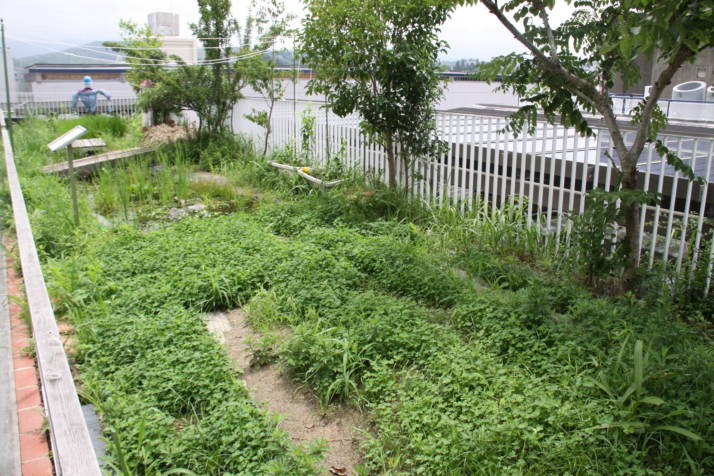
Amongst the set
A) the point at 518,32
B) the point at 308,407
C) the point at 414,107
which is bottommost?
the point at 308,407

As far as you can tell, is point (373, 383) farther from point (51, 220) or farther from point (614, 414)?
point (51, 220)

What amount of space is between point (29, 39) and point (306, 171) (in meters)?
9.40

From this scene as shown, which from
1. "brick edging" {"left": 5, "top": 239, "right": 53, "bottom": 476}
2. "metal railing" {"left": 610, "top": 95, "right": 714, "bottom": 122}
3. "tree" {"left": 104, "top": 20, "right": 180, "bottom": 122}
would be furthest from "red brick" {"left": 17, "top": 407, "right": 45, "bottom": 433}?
"metal railing" {"left": 610, "top": 95, "right": 714, "bottom": 122}

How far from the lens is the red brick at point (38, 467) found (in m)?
2.87

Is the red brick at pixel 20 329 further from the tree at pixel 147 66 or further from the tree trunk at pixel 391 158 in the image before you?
the tree at pixel 147 66

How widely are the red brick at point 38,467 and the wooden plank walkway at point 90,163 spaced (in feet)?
24.8

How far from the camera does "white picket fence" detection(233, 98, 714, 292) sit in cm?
483

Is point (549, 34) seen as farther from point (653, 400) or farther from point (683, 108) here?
point (683, 108)

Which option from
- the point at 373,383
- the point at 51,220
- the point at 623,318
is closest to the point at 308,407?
the point at 373,383

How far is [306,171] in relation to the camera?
8930 mm

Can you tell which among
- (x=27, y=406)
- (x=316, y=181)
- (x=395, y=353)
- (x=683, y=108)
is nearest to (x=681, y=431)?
(x=395, y=353)

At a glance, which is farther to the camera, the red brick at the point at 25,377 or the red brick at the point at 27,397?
the red brick at the point at 25,377

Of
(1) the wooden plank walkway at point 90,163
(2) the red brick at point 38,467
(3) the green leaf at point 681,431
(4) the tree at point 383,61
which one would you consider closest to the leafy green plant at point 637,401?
(3) the green leaf at point 681,431

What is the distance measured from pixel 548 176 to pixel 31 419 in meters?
5.77
